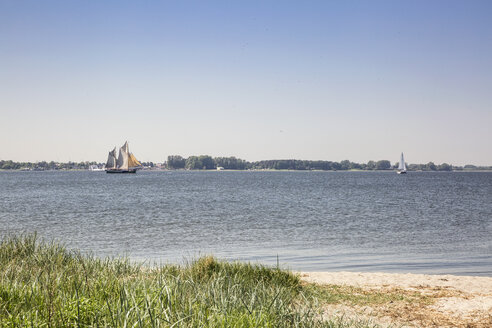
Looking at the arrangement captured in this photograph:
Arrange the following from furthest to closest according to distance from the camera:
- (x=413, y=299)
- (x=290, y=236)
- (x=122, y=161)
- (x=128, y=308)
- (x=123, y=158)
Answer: (x=122, y=161), (x=123, y=158), (x=290, y=236), (x=413, y=299), (x=128, y=308)

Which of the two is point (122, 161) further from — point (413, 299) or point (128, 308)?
point (128, 308)

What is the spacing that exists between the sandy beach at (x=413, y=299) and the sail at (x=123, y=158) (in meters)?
146

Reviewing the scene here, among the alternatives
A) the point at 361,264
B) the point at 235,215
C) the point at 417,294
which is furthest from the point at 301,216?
the point at 417,294

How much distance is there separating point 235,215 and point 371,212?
14.1m

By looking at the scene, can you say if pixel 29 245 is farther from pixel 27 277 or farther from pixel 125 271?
pixel 27 277

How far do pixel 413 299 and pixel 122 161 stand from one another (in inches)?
6323

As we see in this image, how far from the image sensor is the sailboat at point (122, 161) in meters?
157

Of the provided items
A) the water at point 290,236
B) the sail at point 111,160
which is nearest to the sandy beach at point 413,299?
the water at point 290,236

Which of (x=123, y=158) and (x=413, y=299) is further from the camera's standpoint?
(x=123, y=158)

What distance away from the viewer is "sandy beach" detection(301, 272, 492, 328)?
9758mm

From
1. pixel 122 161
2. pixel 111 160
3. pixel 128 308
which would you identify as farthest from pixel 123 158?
pixel 128 308

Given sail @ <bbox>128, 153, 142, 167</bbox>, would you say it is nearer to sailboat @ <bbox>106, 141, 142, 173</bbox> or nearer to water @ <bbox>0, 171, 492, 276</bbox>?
sailboat @ <bbox>106, 141, 142, 173</bbox>

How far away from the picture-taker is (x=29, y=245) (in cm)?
1268

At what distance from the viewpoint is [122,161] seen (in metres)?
164
